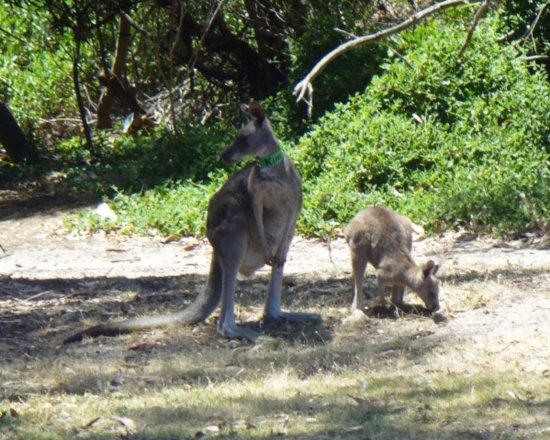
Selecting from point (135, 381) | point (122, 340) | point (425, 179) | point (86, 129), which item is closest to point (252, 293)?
point (122, 340)

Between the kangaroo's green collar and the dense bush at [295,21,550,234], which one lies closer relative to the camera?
the kangaroo's green collar

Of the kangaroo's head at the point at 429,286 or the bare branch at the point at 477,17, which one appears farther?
the bare branch at the point at 477,17

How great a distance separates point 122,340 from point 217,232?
929mm

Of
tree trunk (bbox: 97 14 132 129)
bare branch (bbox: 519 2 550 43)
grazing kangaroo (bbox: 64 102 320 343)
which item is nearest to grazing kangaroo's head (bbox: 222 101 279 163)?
grazing kangaroo (bbox: 64 102 320 343)

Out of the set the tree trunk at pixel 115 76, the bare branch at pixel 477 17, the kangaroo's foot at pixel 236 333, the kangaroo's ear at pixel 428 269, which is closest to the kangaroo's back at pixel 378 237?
the kangaroo's ear at pixel 428 269

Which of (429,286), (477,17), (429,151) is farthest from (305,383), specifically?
(429,151)

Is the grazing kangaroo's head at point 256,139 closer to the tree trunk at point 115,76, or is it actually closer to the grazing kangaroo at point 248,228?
the grazing kangaroo at point 248,228

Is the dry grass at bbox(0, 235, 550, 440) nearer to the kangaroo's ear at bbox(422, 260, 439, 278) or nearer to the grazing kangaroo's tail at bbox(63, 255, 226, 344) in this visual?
the grazing kangaroo's tail at bbox(63, 255, 226, 344)

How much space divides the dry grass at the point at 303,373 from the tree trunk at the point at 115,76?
26.9 ft

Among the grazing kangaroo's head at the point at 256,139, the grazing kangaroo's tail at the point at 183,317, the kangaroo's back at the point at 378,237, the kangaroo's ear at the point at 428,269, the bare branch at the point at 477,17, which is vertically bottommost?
the grazing kangaroo's tail at the point at 183,317

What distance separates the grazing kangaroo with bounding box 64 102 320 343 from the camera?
23.5 ft

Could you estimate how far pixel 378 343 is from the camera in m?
6.77

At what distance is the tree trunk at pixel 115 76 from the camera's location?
1591 cm

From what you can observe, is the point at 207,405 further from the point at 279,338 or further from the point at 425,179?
the point at 425,179
